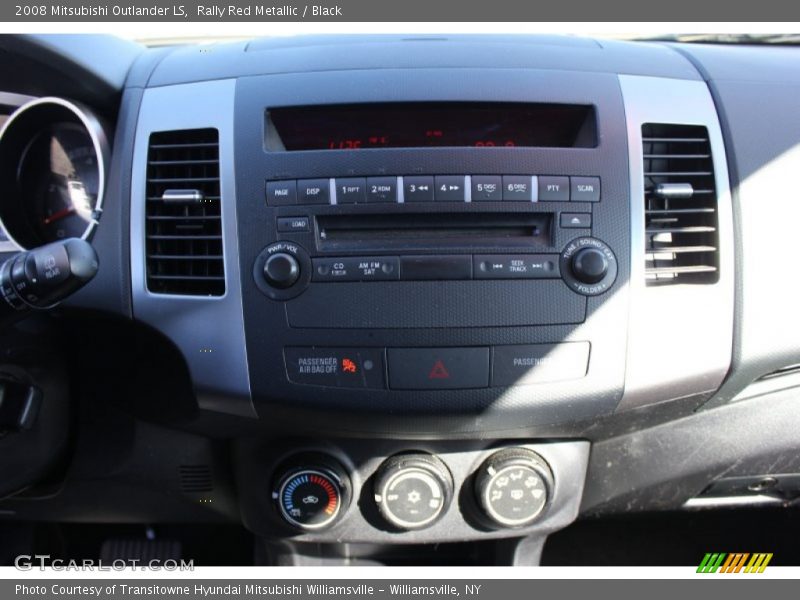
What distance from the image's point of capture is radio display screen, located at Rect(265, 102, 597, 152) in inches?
58.4

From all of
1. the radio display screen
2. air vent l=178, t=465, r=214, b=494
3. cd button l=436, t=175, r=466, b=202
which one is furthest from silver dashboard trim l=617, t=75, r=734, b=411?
air vent l=178, t=465, r=214, b=494

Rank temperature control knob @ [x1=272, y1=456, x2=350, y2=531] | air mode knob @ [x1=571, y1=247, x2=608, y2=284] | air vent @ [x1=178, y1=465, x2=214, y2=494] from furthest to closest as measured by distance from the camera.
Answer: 1. air vent @ [x1=178, y1=465, x2=214, y2=494]
2. temperature control knob @ [x1=272, y1=456, x2=350, y2=531]
3. air mode knob @ [x1=571, y1=247, x2=608, y2=284]

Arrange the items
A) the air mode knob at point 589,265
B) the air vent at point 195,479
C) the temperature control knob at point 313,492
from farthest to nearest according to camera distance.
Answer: the air vent at point 195,479 → the temperature control knob at point 313,492 → the air mode knob at point 589,265

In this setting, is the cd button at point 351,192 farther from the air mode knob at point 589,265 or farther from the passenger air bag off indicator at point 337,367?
the air mode knob at point 589,265

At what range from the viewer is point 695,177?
4.96ft

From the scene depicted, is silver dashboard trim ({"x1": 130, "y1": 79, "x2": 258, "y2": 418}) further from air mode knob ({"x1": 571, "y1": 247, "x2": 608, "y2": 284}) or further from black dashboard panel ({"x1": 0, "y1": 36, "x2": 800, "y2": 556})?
air mode knob ({"x1": 571, "y1": 247, "x2": 608, "y2": 284})

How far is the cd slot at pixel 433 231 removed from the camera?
56.9 inches

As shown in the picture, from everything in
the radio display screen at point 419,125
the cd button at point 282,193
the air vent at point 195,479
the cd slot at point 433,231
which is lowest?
the air vent at point 195,479

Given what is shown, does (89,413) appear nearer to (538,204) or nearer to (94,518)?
(94,518)

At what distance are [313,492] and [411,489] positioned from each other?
223mm

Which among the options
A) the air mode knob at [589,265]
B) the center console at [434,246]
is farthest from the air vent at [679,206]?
the air mode knob at [589,265]

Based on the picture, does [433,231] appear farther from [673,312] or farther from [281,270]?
[673,312]

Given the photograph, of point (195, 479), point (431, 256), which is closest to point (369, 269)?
point (431, 256)

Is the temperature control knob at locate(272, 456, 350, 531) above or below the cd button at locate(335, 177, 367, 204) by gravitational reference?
below
